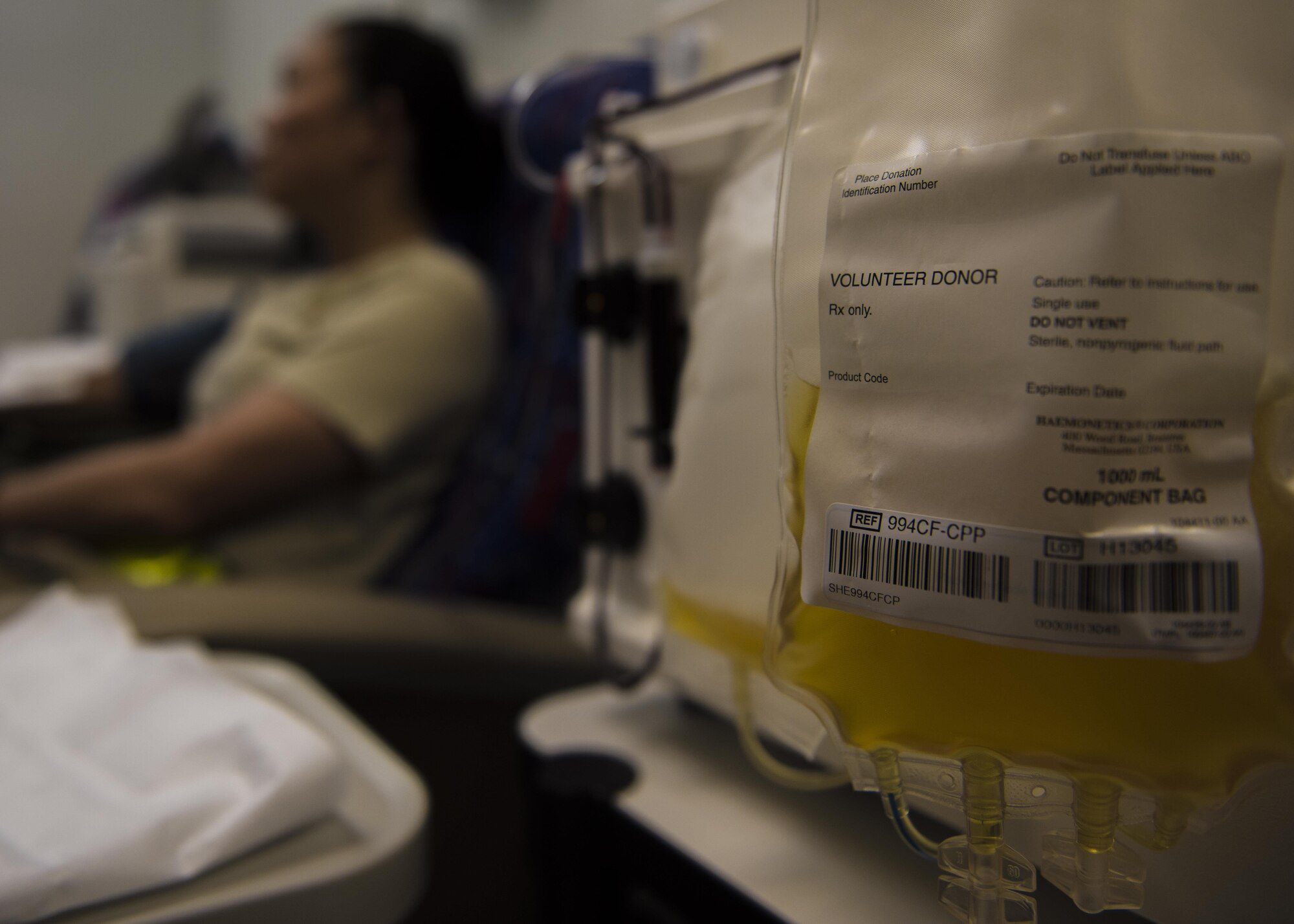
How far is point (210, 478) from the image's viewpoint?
1.02m

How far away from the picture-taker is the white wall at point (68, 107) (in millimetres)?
3059

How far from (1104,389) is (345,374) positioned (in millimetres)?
943

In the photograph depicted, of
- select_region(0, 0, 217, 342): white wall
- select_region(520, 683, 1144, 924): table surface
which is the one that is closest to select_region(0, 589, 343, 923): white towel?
select_region(520, 683, 1144, 924): table surface

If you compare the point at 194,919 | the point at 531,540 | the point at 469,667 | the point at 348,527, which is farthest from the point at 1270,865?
the point at 348,527

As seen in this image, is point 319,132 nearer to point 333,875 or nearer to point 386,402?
point 386,402

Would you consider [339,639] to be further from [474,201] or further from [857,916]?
[474,201]

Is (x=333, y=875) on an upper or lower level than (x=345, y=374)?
lower

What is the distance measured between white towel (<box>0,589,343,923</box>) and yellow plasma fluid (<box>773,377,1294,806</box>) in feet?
0.97

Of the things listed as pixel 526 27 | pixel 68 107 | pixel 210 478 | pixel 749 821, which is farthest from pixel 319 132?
pixel 68 107

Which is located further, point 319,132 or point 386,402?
point 319,132

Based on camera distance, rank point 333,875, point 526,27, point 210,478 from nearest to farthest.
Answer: point 333,875 → point 210,478 → point 526,27

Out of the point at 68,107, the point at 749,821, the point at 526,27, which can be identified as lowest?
the point at 749,821

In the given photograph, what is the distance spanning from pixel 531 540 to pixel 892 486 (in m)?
0.70

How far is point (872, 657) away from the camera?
27cm
